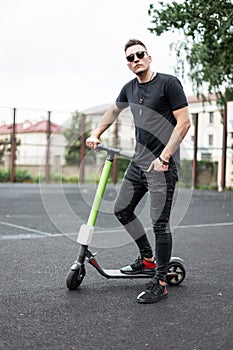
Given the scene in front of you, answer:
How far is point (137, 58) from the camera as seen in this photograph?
391 cm

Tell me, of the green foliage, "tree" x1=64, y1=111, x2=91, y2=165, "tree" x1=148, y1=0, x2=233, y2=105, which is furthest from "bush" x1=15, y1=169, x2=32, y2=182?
"tree" x1=148, y1=0, x2=233, y2=105

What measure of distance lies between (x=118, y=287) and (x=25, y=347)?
157 centimetres

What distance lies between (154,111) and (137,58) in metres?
0.38

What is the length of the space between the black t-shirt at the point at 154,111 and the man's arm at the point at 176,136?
0.17ft

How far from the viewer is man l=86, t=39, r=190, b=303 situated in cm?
386

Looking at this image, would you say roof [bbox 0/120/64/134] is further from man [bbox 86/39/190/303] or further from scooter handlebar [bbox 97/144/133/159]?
man [bbox 86/39/190/303]

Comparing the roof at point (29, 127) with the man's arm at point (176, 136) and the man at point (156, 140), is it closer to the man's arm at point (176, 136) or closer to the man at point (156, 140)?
the man at point (156, 140)

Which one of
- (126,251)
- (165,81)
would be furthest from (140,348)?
(126,251)

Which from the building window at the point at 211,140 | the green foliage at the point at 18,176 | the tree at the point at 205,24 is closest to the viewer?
the tree at the point at 205,24

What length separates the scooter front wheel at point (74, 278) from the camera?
13.3 feet

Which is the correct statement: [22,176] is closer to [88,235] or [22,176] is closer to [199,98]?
[199,98]

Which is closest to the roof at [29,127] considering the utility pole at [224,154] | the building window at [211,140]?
the building window at [211,140]

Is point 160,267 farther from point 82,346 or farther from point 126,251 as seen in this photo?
point 126,251

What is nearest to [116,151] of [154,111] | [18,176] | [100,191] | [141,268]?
[100,191]
